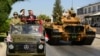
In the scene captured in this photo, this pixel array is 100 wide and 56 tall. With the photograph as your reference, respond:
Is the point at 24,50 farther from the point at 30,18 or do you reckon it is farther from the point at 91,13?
the point at 91,13

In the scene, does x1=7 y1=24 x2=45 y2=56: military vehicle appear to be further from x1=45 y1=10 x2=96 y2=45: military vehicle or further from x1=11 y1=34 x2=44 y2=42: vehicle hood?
x1=45 y1=10 x2=96 y2=45: military vehicle

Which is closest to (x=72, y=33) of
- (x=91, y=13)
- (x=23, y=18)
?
(x=23, y=18)

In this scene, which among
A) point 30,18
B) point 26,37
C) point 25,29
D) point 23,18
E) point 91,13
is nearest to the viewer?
point 26,37

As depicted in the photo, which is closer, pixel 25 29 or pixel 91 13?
pixel 25 29

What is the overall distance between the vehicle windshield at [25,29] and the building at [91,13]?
44.2 m

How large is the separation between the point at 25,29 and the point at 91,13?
6394 cm

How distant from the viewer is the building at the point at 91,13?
204 feet

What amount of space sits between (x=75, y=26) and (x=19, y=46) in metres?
13.1

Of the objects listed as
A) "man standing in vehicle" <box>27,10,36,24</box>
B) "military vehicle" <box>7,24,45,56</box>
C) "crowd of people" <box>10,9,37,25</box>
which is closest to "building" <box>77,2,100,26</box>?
"crowd of people" <box>10,9,37,25</box>

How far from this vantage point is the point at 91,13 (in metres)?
79.1

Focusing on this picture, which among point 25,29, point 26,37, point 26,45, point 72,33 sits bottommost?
point 72,33

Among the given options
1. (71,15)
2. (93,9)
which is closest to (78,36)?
(71,15)

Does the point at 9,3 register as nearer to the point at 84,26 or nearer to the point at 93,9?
the point at 84,26

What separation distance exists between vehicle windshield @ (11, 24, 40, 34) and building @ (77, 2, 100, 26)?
4423 centimetres
